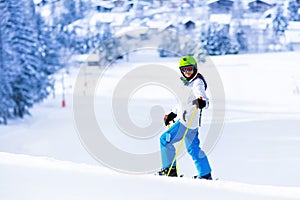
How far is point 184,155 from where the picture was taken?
45.0 feet

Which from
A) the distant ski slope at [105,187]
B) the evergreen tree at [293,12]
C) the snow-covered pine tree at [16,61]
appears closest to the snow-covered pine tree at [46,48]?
the snow-covered pine tree at [16,61]

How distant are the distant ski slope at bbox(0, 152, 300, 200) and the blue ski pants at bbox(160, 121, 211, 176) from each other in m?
0.99

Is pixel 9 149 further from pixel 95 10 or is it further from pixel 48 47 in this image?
pixel 95 10

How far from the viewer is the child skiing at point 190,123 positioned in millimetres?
4723

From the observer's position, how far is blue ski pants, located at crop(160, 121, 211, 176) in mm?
4859

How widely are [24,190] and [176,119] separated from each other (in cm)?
212

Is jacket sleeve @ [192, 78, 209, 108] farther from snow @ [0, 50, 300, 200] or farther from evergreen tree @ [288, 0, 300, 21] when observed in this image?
evergreen tree @ [288, 0, 300, 21]

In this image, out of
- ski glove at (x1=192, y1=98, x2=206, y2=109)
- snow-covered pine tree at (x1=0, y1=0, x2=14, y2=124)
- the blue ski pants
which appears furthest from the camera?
snow-covered pine tree at (x1=0, y1=0, x2=14, y2=124)

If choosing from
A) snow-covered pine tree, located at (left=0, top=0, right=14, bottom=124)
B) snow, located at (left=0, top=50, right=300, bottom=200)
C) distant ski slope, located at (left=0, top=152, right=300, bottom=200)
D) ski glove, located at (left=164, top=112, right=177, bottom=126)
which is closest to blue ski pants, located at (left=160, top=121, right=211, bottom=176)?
ski glove, located at (left=164, top=112, right=177, bottom=126)

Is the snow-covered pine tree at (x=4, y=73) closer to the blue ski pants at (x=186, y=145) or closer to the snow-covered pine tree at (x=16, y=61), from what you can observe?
the snow-covered pine tree at (x=16, y=61)

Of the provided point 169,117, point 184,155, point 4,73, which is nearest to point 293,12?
point 4,73

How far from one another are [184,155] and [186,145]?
8.90m

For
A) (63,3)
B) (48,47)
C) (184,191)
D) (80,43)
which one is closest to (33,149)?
(184,191)

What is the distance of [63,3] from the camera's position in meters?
81.1
